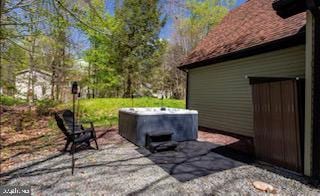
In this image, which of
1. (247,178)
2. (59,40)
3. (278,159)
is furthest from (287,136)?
(59,40)

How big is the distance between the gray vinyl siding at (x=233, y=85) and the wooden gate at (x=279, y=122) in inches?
74.4

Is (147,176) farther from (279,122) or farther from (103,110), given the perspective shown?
(103,110)

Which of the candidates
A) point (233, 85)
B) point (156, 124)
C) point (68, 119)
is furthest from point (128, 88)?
point (156, 124)

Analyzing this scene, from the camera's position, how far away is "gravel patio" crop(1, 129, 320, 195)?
3410 millimetres

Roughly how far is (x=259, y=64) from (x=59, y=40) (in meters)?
6.40

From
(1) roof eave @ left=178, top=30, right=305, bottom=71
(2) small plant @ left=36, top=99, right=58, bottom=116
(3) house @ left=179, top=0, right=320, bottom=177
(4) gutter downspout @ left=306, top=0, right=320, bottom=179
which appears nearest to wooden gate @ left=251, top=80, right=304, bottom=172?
(3) house @ left=179, top=0, right=320, bottom=177

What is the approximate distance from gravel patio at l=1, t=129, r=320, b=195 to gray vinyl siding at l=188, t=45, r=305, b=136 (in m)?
2.60

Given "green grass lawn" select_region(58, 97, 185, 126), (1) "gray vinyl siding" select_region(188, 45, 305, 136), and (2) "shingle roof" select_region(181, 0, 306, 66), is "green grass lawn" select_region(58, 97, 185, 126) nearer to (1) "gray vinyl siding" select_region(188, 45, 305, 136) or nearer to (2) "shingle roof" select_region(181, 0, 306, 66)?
(1) "gray vinyl siding" select_region(188, 45, 305, 136)

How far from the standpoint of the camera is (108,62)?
20734 mm

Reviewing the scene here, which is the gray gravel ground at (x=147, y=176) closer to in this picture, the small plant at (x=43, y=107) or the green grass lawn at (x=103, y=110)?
the green grass lawn at (x=103, y=110)

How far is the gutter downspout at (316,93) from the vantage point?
3701mm

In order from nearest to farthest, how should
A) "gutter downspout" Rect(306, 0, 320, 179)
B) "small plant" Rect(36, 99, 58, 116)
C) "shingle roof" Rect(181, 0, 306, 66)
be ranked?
"gutter downspout" Rect(306, 0, 320, 179), "shingle roof" Rect(181, 0, 306, 66), "small plant" Rect(36, 99, 58, 116)

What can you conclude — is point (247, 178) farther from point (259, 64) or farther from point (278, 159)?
point (259, 64)

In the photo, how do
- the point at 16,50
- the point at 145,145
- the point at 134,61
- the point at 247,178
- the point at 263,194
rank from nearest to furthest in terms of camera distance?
the point at 263,194 < the point at 247,178 < the point at 145,145 < the point at 16,50 < the point at 134,61
